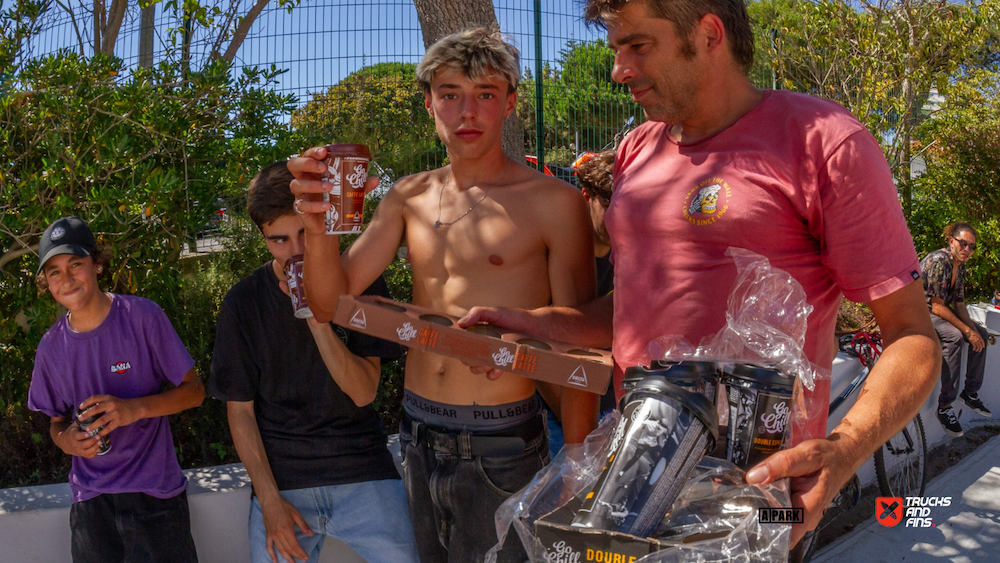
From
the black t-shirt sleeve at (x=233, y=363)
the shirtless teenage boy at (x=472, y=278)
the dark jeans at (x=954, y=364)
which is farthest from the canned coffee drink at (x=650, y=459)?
the dark jeans at (x=954, y=364)

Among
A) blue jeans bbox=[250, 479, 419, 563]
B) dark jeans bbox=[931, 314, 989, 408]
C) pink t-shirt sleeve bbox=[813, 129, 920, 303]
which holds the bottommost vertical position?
dark jeans bbox=[931, 314, 989, 408]

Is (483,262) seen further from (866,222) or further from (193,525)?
(193,525)

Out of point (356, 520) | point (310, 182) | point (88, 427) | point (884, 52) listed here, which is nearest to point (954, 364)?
point (884, 52)

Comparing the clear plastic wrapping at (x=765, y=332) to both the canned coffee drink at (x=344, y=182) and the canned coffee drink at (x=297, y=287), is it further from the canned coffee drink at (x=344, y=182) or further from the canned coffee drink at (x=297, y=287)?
the canned coffee drink at (x=297, y=287)

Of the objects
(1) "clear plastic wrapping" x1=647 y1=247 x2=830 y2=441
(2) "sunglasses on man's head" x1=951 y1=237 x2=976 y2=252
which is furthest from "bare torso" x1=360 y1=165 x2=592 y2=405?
(2) "sunglasses on man's head" x1=951 y1=237 x2=976 y2=252

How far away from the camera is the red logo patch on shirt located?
4.81ft

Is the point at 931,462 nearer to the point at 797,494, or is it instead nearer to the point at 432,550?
the point at 432,550

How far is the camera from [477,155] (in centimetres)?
237

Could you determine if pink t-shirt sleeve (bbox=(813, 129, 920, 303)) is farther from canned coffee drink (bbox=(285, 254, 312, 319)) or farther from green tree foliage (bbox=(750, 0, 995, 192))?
green tree foliage (bbox=(750, 0, 995, 192))

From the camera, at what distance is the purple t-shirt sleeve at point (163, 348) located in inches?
108

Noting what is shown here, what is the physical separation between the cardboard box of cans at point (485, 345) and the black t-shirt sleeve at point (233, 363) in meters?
0.86

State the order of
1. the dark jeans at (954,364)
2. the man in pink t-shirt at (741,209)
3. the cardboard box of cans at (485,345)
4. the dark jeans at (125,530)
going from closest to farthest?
1. the man in pink t-shirt at (741,209)
2. the cardboard box of cans at (485,345)
3. the dark jeans at (125,530)
4. the dark jeans at (954,364)

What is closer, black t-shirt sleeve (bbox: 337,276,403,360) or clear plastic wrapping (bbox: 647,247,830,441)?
clear plastic wrapping (bbox: 647,247,830,441)

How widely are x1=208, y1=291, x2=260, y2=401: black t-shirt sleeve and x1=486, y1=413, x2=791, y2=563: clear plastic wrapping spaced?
1584 mm
